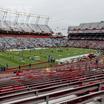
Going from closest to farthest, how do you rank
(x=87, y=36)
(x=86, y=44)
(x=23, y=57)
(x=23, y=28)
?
(x=23, y=57) → (x=86, y=44) → (x=23, y=28) → (x=87, y=36)

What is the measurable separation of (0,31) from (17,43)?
919cm

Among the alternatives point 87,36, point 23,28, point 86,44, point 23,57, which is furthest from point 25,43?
point 87,36

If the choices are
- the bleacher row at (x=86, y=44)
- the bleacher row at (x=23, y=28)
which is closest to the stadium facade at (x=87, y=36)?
the bleacher row at (x=86, y=44)

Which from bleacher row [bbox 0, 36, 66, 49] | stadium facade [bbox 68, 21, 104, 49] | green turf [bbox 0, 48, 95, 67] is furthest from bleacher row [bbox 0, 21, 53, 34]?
green turf [bbox 0, 48, 95, 67]

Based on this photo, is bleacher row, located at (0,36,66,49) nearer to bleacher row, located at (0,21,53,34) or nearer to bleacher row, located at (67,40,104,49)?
bleacher row, located at (67,40,104,49)

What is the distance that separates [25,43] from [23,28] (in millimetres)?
16749

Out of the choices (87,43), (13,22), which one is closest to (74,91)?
(87,43)

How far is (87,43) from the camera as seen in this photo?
8781cm

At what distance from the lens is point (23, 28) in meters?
92.7

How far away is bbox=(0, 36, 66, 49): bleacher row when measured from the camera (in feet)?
232

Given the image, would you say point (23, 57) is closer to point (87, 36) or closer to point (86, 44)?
point (86, 44)

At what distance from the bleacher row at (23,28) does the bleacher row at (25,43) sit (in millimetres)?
5853

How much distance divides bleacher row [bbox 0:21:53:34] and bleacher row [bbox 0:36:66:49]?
5.85 meters

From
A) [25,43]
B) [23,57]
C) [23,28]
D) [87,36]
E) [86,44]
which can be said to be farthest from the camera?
[87,36]
